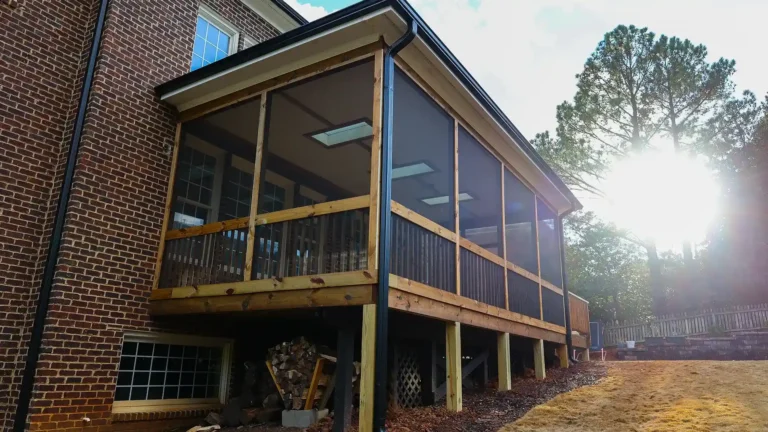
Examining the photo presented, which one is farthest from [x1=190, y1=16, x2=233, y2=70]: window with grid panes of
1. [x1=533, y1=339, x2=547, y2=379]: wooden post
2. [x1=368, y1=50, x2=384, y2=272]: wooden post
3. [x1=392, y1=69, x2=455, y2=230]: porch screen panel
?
[x1=533, y1=339, x2=547, y2=379]: wooden post

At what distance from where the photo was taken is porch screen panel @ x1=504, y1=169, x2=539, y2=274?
35.0 ft

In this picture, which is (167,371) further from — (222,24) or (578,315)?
(578,315)

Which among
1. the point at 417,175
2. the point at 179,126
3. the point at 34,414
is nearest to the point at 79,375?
the point at 34,414

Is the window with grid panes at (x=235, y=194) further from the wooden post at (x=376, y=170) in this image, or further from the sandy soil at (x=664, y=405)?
the sandy soil at (x=664, y=405)

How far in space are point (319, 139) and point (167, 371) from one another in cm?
430

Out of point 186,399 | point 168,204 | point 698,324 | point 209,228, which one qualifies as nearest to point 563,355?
point 186,399

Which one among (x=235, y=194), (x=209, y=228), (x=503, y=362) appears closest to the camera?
(x=209, y=228)

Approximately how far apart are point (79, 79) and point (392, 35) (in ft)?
14.5

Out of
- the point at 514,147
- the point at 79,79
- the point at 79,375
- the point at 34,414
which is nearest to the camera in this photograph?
the point at 34,414

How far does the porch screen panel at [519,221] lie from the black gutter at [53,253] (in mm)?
6588

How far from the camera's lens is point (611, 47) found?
2567 centimetres

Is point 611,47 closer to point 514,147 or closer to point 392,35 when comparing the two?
point 514,147

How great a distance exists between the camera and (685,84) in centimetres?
2438

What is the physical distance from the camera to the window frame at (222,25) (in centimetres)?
884
